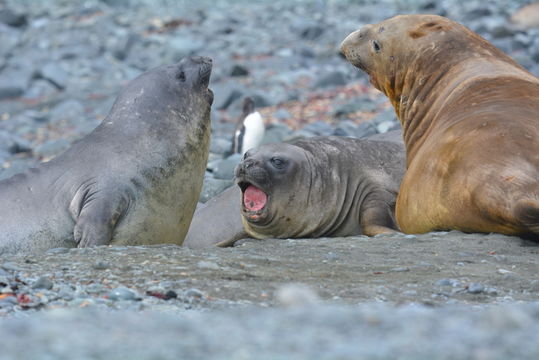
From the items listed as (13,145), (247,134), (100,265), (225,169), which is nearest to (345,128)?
(247,134)

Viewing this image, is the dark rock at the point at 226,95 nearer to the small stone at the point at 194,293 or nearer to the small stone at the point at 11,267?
the small stone at the point at 11,267

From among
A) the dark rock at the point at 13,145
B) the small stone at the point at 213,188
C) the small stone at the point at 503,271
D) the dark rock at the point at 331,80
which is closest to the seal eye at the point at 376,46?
the small stone at the point at 213,188

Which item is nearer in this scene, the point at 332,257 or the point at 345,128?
the point at 332,257

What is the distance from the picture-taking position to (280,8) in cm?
2659

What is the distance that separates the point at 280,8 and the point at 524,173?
21.9 meters

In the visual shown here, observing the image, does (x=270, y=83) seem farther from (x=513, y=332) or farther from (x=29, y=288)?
(x=513, y=332)

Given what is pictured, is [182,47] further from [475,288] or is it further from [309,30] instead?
[475,288]

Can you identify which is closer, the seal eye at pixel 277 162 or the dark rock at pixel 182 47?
the seal eye at pixel 277 162

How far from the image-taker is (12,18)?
26.1 meters

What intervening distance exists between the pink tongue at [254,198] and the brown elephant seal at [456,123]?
1056 mm

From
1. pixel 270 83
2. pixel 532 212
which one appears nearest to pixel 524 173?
pixel 532 212

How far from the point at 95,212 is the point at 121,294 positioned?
217 cm

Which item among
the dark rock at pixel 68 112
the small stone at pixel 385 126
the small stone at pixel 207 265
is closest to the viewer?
the small stone at pixel 207 265

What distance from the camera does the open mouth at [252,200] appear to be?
6914 millimetres
